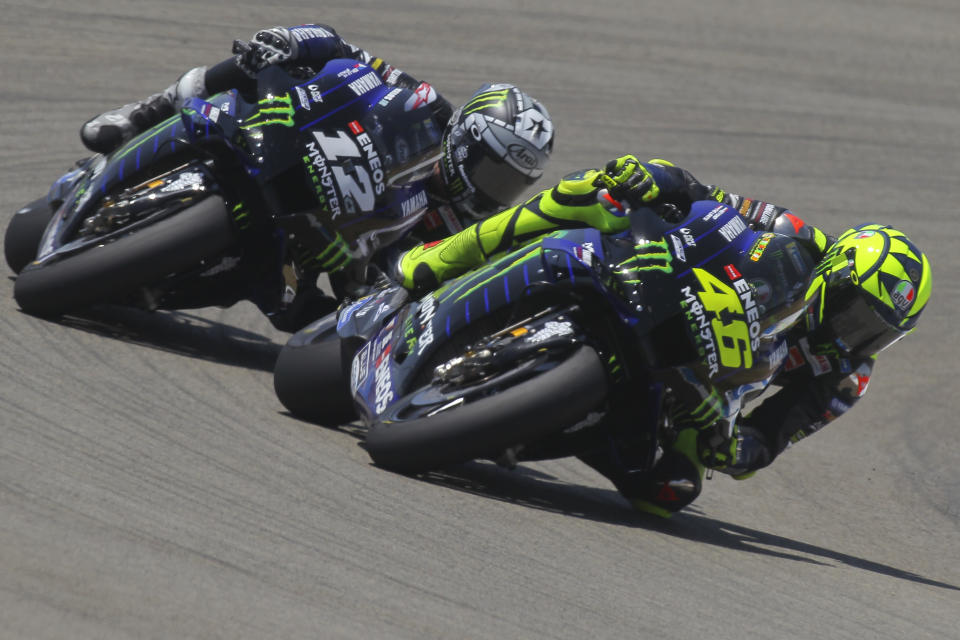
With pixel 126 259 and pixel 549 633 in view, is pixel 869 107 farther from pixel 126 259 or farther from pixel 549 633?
pixel 549 633

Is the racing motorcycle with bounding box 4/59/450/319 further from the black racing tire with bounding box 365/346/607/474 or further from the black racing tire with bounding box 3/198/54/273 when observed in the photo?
the black racing tire with bounding box 365/346/607/474

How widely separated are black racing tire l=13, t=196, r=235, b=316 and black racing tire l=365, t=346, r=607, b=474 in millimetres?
1783

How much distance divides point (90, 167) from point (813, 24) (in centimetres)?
1344

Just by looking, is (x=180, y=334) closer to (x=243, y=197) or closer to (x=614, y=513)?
(x=243, y=197)

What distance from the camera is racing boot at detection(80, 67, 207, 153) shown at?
845 centimetres

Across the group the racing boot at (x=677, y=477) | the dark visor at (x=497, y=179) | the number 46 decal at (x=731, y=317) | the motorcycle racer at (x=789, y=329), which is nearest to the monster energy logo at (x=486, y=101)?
the dark visor at (x=497, y=179)

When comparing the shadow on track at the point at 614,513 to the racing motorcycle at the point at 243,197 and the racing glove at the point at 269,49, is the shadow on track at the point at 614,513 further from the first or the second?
the racing glove at the point at 269,49

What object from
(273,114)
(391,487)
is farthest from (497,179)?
(391,487)

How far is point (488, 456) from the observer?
20.4 ft

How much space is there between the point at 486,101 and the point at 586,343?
70.8 inches

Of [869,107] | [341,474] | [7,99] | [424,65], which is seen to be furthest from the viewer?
[869,107]

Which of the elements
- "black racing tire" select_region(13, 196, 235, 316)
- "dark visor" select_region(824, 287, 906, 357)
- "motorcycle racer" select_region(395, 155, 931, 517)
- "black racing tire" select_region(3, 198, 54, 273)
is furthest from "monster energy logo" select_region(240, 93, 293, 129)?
"dark visor" select_region(824, 287, 906, 357)

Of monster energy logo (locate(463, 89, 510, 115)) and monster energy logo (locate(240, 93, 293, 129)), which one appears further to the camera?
monster energy logo (locate(240, 93, 293, 129))

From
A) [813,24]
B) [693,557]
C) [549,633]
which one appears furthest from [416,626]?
[813,24]
